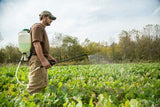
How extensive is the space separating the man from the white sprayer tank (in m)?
0.10

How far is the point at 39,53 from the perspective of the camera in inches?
92.2

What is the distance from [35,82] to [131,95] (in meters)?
1.94

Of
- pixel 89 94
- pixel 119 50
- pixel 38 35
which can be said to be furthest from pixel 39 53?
pixel 119 50

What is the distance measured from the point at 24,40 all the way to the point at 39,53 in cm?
43

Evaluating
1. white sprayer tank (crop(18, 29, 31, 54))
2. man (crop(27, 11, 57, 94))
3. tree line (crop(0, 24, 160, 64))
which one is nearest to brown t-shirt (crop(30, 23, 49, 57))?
man (crop(27, 11, 57, 94))

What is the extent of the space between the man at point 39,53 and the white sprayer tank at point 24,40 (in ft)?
0.33

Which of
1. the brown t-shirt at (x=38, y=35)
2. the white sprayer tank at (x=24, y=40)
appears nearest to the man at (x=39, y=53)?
the brown t-shirt at (x=38, y=35)

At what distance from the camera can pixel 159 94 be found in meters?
1.97

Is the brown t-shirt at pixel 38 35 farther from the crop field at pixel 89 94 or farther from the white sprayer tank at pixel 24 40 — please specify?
the crop field at pixel 89 94

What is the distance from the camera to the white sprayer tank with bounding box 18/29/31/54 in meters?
2.36

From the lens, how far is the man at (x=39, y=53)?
2.35 meters

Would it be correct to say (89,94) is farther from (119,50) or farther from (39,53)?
(119,50)

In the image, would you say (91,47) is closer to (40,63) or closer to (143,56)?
(143,56)

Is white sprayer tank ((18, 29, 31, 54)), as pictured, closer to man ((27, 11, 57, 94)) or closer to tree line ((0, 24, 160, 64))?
man ((27, 11, 57, 94))
